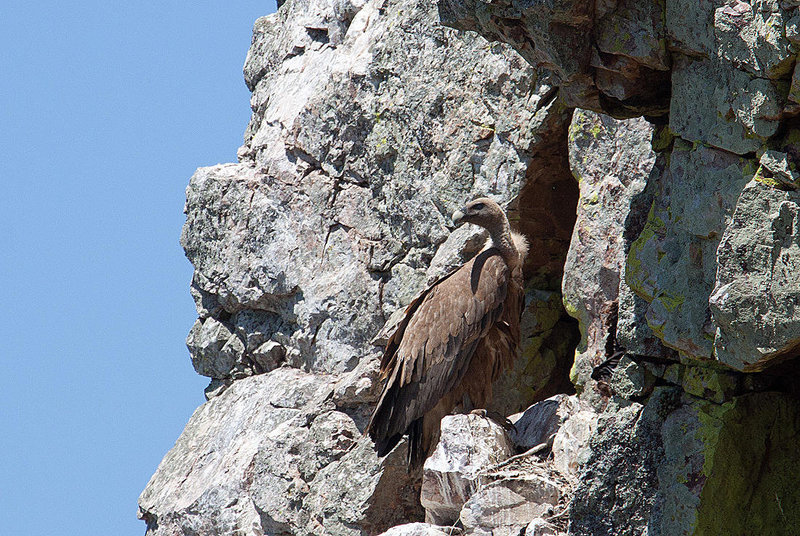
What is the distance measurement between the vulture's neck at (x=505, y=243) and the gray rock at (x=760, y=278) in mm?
3679

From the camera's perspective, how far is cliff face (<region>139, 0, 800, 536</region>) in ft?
17.3

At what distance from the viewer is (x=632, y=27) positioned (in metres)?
5.66

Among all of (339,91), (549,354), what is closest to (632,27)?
(549,354)

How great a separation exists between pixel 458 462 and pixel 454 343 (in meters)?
1.18

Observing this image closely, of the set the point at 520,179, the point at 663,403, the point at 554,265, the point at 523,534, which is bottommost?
the point at 523,534

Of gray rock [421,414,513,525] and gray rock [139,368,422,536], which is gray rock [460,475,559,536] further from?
gray rock [139,368,422,536]

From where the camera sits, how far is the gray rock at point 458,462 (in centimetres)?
770

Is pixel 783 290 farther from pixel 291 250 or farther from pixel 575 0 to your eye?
pixel 291 250

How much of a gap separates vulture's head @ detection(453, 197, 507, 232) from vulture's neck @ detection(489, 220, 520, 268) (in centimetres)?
3

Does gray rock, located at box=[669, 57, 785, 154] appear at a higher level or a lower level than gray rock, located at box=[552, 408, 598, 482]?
higher

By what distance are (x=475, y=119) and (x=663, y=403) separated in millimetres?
4245

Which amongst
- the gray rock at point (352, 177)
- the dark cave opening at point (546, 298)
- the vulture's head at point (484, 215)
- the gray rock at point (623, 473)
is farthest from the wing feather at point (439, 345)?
the gray rock at point (623, 473)

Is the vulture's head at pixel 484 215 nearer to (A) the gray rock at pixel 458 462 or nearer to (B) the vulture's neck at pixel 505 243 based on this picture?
(B) the vulture's neck at pixel 505 243

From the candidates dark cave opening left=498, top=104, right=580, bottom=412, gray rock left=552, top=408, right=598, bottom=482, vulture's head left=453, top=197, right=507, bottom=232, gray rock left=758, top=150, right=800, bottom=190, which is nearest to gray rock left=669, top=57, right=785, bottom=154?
gray rock left=758, top=150, right=800, bottom=190
